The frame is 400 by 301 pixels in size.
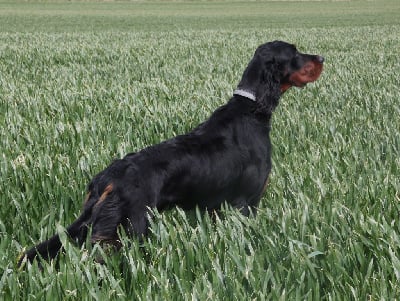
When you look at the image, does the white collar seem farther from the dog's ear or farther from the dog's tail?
the dog's tail

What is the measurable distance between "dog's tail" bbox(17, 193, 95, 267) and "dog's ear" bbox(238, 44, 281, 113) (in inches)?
58.2

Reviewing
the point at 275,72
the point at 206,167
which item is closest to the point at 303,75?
the point at 275,72

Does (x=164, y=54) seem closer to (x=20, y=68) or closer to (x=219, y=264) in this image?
(x=20, y=68)

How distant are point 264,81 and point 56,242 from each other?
6.16 feet

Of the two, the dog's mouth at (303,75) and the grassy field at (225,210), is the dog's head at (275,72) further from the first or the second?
the grassy field at (225,210)

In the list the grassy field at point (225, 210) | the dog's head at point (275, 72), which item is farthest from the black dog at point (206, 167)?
the grassy field at point (225, 210)

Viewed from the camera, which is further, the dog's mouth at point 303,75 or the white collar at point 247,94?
the dog's mouth at point 303,75

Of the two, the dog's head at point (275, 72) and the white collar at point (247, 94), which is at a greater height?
the dog's head at point (275, 72)

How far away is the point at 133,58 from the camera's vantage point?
42.3ft

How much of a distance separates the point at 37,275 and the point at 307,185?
2064mm

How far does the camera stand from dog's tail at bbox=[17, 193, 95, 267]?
2545mm

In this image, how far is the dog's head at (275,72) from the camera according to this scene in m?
3.74

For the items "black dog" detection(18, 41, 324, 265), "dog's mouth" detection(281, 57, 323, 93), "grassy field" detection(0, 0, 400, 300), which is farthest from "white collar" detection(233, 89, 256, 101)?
"grassy field" detection(0, 0, 400, 300)

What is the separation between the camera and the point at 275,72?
3.81 meters
